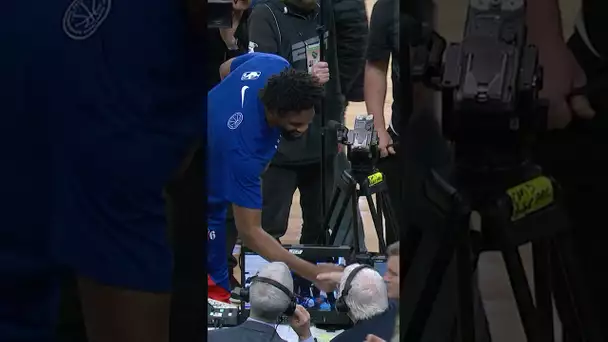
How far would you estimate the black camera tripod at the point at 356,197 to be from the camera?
Result: 1.66 metres

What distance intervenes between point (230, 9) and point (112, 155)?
0.22 meters

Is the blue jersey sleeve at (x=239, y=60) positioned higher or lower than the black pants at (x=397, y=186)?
higher

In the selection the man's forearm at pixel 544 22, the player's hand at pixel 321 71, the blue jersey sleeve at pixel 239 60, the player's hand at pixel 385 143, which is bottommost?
the player's hand at pixel 385 143

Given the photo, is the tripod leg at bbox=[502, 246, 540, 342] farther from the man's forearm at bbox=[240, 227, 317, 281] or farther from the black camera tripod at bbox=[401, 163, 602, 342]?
the man's forearm at bbox=[240, 227, 317, 281]

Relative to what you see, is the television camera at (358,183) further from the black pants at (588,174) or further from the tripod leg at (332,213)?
the black pants at (588,174)

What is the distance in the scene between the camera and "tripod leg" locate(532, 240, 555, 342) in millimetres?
1025

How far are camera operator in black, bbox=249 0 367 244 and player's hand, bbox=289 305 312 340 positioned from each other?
15cm

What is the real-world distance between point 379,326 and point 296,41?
647 millimetres

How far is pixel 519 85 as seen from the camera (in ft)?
2.90

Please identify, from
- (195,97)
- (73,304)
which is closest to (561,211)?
(195,97)

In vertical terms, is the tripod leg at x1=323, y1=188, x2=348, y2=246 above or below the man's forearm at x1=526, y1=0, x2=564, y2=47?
below

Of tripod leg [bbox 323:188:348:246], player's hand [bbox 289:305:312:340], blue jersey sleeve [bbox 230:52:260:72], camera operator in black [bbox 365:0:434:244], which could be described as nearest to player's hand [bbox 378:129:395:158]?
camera operator in black [bbox 365:0:434:244]

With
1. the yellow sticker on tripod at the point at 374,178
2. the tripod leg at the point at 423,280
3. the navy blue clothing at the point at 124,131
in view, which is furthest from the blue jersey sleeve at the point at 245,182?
the yellow sticker on tripod at the point at 374,178

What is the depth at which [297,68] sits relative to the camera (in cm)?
144
